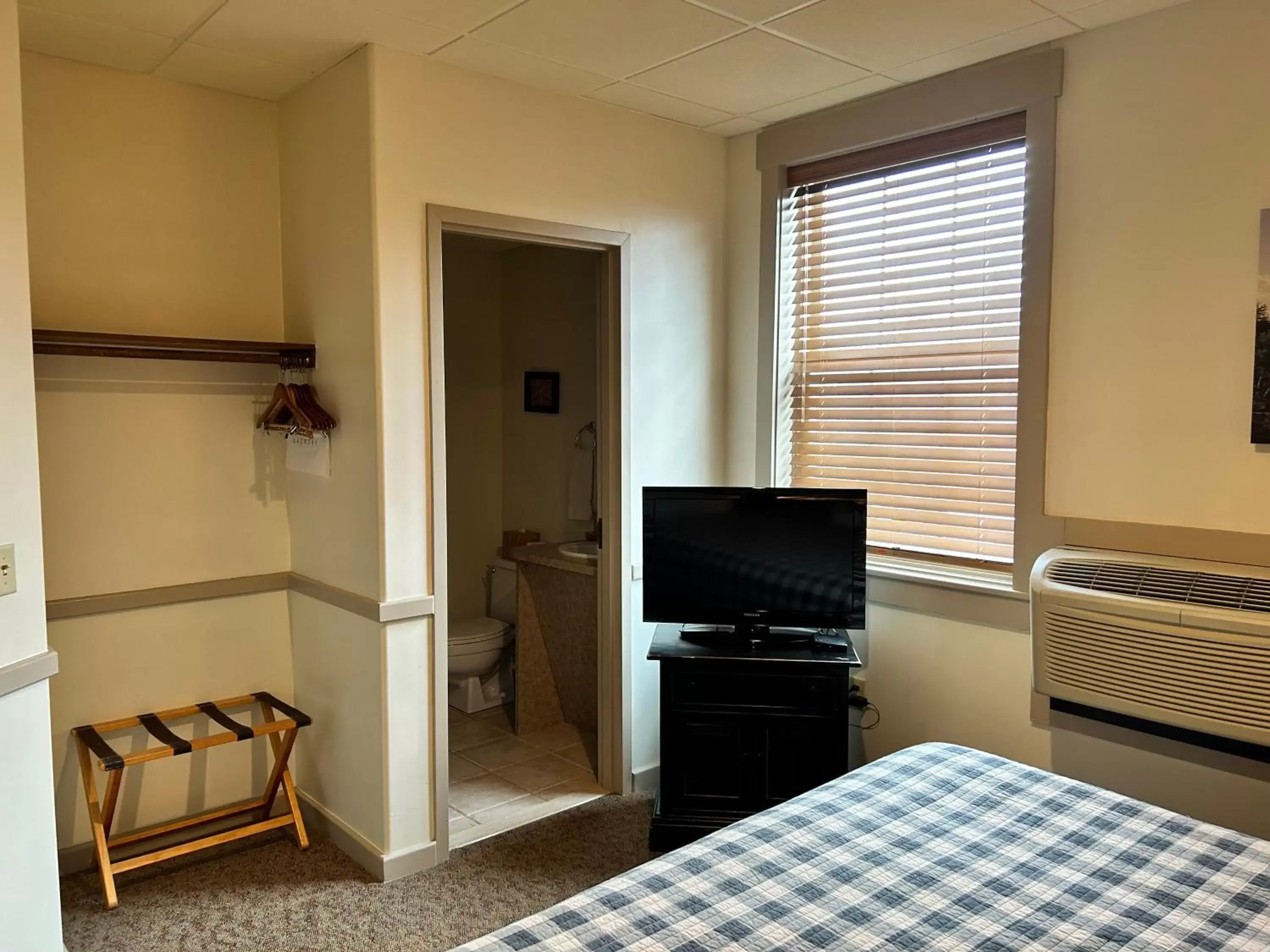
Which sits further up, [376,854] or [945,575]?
[945,575]

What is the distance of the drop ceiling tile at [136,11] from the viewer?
243cm

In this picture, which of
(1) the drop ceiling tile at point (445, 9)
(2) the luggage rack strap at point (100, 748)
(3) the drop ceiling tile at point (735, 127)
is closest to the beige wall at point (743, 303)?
(3) the drop ceiling tile at point (735, 127)

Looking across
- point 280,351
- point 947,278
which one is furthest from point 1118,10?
point 280,351

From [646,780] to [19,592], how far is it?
2281 millimetres

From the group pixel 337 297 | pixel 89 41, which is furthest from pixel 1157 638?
pixel 89 41

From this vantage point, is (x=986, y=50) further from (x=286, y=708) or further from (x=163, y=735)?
(x=163, y=735)

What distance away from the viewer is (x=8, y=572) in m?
2.12

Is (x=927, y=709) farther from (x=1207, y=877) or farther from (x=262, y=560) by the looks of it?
(x=262, y=560)

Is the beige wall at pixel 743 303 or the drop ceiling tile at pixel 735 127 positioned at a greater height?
the drop ceiling tile at pixel 735 127

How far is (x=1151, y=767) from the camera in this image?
261 cm

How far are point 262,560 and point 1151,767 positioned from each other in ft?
9.64

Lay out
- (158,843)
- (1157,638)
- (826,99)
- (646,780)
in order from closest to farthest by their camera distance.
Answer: (1157,638), (158,843), (826,99), (646,780)

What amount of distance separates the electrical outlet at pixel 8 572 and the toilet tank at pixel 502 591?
2630 mm

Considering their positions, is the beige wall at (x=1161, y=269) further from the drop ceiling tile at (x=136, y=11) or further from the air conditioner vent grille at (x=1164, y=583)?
the drop ceiling tile at (x=136, y=11)
